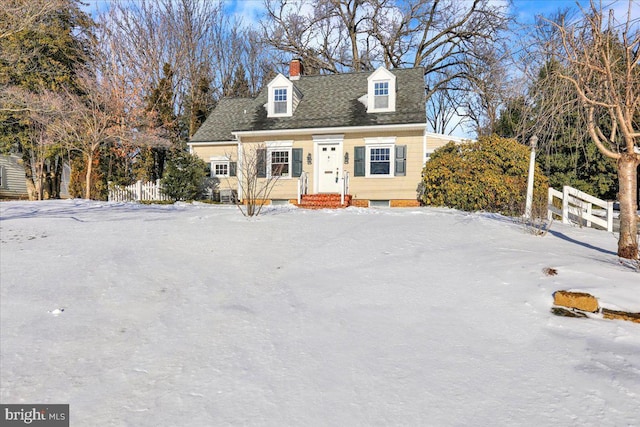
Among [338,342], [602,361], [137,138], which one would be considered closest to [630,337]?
[602,361]

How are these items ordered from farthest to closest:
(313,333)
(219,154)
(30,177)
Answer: (30,177) < (219,154) < (313,333)

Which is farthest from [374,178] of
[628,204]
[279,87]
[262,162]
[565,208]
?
[628,204]

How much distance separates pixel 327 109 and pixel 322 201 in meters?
4.56

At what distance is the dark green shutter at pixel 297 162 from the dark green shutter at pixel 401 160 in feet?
13.3

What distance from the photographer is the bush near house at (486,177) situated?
1195 cm

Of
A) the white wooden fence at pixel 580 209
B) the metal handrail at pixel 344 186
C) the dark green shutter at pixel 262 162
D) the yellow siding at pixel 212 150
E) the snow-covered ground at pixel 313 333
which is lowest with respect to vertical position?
the snow-covered ground at pixel 313 333

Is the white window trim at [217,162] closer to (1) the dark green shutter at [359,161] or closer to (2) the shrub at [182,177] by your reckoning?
(2) the shrub at [182,177]

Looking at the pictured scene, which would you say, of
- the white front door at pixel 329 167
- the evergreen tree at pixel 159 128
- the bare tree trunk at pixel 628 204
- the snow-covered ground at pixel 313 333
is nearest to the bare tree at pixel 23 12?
the snow-covered ground at pixel 313 333

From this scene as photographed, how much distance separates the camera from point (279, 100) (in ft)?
55.6

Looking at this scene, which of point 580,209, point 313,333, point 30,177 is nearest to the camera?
point 313,333

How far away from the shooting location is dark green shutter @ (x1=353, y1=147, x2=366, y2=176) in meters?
15.2

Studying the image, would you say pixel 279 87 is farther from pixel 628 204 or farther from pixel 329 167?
pixel 628 204

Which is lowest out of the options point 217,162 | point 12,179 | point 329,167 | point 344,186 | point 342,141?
point 344,186

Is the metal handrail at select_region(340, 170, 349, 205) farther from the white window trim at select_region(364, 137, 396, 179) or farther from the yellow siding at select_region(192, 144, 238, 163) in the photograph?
the yellow siding at select_region(192, 144, 238, 163)
